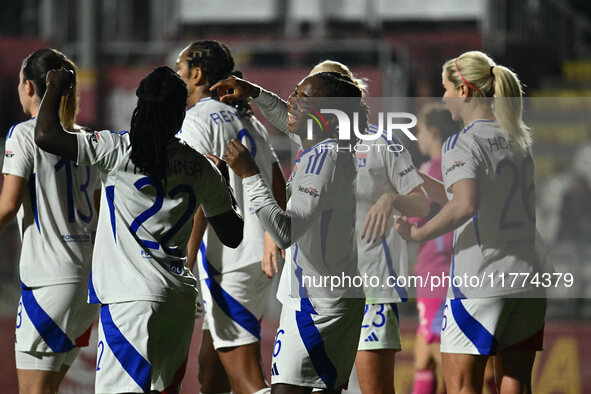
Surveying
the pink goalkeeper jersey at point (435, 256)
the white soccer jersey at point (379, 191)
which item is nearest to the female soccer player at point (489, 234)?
the white soccer jersey at point (379, 191)

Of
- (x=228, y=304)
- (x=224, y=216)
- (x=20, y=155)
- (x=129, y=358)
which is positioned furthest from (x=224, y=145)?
(x=129, y=358)

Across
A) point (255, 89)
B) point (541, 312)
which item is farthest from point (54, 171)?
point (541, 312)

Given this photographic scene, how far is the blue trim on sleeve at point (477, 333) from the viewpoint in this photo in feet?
14.2

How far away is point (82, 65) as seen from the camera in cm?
1415

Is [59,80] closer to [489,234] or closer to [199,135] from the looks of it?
[199,135]

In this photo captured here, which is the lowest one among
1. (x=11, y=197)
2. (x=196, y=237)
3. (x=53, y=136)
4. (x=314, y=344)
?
(x=314, y=344)

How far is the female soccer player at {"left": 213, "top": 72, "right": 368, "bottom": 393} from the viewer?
3838mm

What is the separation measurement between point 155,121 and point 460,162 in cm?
148

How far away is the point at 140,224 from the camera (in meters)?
3.68

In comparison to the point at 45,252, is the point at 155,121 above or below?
above

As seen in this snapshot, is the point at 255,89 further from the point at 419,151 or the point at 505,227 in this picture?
the point at 419,151

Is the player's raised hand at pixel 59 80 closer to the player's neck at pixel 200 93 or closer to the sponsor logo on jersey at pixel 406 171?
the player's neck at pixel 200 93

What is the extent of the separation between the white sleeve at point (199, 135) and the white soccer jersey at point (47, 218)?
63cm

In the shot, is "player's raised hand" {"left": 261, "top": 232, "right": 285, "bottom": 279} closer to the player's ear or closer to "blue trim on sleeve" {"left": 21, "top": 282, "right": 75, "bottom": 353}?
"blue trim on sleeve" {"left": 21, "top": 282, "right": 75, "bottom": 353}
